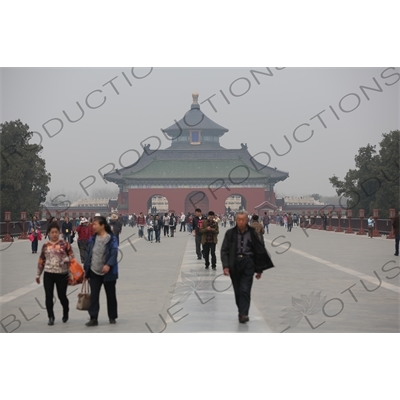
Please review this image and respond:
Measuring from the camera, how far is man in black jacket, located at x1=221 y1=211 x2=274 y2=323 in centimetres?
919

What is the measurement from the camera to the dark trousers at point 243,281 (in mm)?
9156

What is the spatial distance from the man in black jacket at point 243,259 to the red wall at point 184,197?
67.3m

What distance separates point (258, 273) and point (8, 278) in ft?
23.1

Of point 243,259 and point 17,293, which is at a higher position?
point 243,259

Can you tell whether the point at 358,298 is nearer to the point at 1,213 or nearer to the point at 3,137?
the point at 1,213

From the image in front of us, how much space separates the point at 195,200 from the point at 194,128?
12.3 meters

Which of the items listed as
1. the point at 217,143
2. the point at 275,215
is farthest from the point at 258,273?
the point at 217,143

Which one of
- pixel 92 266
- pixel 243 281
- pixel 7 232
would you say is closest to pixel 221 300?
pixel 243 281

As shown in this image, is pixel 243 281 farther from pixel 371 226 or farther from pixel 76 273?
pixel 371 226

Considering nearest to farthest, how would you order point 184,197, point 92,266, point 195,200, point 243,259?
point 92,266, point 243,259, point 184,197, point 195,200

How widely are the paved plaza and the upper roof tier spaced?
70331mm

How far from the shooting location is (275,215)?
74.4 metres

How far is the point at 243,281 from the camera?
362 inches

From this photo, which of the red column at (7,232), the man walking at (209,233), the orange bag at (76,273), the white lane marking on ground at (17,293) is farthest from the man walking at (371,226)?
the orange bag at (76,273)
